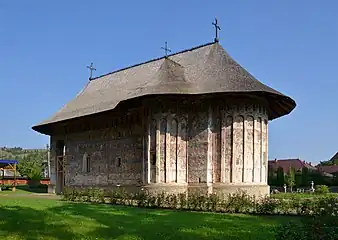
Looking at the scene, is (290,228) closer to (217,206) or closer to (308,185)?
(217,206)

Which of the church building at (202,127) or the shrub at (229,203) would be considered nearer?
the shrub at (229,203)

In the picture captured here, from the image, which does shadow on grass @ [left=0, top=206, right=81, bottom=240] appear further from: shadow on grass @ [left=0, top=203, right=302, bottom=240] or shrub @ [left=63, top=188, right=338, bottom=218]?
shrub @ [left=63, top=188, right=338, bottom=218]

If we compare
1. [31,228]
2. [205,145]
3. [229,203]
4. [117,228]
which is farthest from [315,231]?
[205,145]

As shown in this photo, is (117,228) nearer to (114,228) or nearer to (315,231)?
(114,228)

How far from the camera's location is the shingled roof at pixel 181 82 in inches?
930

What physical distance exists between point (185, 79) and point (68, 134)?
12062 mm

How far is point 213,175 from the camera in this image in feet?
78.7

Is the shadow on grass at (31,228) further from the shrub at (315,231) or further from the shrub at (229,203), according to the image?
the shrub at (229,203)

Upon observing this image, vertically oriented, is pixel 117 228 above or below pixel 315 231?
below

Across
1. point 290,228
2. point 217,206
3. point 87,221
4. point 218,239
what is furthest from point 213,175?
point 290,228

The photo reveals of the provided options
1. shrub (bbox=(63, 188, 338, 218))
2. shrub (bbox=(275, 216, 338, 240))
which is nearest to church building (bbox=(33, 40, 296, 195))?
shrub (bbox=(63, 188, 338, 218))

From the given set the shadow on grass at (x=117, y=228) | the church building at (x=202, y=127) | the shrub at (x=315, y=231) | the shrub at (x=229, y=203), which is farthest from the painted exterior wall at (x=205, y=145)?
the shrub at (x=315, y=231)

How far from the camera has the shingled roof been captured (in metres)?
23.6

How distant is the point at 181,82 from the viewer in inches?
981
